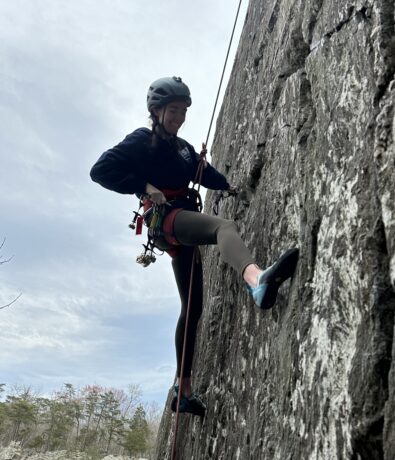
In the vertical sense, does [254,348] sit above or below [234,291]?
below

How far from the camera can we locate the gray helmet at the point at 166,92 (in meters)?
4.56

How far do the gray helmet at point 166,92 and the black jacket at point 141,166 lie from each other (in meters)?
0.35

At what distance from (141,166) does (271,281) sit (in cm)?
197

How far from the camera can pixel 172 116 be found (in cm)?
454

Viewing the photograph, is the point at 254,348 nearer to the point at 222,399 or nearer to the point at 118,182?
the point at 222,399

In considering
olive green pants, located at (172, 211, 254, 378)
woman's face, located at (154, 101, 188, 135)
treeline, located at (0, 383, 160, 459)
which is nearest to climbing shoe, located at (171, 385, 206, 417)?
olive green pants, located at (172, 211, 254, 378)

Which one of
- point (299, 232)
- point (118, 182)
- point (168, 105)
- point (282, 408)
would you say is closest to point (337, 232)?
point (299, 232)

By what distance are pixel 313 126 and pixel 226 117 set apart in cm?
421

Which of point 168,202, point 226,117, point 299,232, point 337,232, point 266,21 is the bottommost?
point 337,232

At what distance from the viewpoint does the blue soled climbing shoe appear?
9.72 ft

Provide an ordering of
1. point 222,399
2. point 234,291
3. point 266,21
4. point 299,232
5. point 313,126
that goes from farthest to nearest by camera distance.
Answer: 1. point 266,21
2. point 234,291
3. point 222,399
4. point 313,126
5. point 299,232

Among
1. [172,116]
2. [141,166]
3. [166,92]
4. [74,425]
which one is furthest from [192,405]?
[74,425]

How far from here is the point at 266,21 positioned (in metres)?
6.44

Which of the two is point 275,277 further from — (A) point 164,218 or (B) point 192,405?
(B) point 192,405
